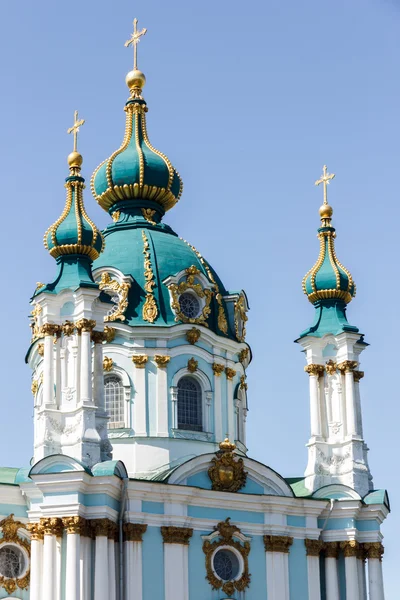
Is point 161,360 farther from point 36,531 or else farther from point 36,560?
point 36,560

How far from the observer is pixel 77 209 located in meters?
30.2

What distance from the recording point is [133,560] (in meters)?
28.9

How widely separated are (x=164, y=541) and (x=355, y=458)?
4666 mm

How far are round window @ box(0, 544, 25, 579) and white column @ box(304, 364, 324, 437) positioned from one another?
268 inches

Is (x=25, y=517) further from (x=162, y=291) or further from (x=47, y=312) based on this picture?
(x=162, y=291)

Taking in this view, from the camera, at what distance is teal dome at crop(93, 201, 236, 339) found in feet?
105

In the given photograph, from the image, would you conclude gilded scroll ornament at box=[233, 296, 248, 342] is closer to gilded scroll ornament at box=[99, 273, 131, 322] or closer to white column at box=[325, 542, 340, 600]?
gilded scroll ornament at box=[99, 273, 131, 322]

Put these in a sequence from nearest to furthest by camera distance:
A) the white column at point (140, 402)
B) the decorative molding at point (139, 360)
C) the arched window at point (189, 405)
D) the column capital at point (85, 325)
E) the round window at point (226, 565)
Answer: the column capital at point (85, 325)
the round window at point (226, 565)
the white column at point (140, 402)
the decorative molding at point (139, 360)
the arched window at point (189, 405)

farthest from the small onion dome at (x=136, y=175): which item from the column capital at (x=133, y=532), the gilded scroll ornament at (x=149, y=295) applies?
the column capital at (x=133, y=532)

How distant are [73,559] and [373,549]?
6838mm

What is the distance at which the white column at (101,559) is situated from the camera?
27.7 m

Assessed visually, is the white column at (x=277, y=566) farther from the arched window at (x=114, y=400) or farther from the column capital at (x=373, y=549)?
the arched window at (x=114, y=400)

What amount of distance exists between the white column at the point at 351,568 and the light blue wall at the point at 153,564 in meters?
4.04

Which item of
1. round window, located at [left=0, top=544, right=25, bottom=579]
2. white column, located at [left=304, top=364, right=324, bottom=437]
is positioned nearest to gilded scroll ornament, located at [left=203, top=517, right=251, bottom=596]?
white column, located at [left=304, top=364, right=324, bottom=437]
